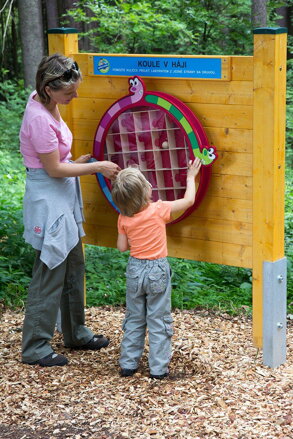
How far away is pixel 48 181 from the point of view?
13.4ft

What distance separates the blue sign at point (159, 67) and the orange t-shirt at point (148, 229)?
31.5 inches

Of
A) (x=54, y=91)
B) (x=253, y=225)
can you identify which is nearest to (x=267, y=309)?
(x=253, y=225)

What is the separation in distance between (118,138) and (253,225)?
3.56 feet

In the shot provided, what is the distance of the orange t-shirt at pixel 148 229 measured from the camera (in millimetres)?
3885

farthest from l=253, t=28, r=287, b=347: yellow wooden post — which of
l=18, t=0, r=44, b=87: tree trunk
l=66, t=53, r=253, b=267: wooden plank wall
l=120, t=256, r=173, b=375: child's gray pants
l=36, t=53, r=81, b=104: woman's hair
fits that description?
l=18, t=0, r=44, b=87: tree trunk

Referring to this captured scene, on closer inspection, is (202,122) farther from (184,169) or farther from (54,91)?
(54,91)

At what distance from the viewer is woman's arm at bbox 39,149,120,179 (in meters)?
3.95

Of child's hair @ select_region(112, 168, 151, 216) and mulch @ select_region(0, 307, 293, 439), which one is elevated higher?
child's hair @ select_region(112, 168, 151, 216)

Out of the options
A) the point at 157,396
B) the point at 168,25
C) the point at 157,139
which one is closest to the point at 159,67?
the point at 157,139

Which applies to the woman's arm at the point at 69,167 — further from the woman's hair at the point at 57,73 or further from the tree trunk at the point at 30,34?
the tree trunk at the point at 30,34

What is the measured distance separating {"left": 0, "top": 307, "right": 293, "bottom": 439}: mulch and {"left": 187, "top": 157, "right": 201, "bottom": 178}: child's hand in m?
1.10

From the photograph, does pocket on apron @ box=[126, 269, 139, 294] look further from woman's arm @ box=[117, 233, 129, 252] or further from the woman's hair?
the woman's hair

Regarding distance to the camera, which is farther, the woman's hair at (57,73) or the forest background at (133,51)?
the forest background at (133,51)

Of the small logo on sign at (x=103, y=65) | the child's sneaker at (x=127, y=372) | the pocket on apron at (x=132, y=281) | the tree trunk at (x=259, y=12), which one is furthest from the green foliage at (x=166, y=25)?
the child's sneaker at (x=127, y=372)
